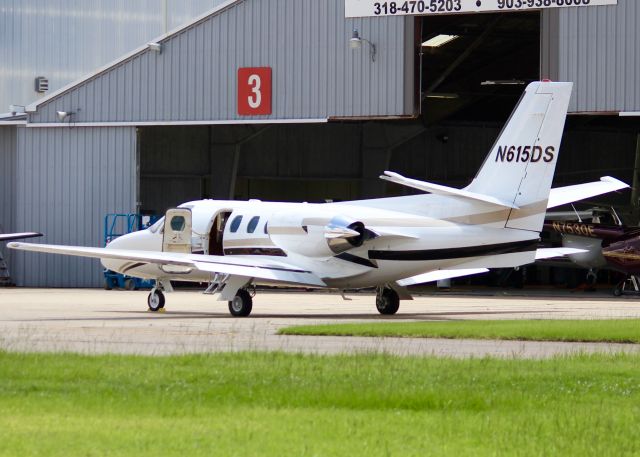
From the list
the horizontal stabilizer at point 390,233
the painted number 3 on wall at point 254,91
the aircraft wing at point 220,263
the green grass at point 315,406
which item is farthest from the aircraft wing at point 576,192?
the painted number 3 on wall at point 254,91

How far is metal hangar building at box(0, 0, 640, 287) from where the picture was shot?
140ft

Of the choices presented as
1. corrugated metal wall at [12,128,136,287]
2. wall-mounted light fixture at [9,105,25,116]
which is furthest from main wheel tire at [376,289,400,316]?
wall-mounted light fixture at [9,105,25,116]

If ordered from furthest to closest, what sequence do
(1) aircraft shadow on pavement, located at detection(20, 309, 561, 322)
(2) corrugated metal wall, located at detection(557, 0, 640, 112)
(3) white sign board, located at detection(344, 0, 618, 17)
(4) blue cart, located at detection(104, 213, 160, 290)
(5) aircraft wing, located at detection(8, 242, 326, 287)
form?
(4) blue cart, located at detection(104, 213, 160, 290)
(3) white sign board, located at detection(344, 0, 618, 17)
(2) corrugated metal wall, located at detection(557, 0, 640, 112)
(5) aircraft wing, located at detection(8, 242, 326, 287)
(1) aircraft shadow on pavement, located at detection(20, 309, 561, 322)

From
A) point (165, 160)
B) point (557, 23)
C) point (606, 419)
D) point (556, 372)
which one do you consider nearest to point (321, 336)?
point (556, 372)

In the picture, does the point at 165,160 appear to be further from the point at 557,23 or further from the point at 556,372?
the point at 556,372

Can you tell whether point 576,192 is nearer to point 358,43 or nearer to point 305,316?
point 305,316

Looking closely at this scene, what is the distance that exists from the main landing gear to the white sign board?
14.5 metres

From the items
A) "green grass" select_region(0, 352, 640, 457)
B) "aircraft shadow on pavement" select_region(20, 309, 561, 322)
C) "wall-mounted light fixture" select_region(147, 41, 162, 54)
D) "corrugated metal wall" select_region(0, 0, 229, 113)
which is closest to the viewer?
"green grass" select_region(0, 352, 640, 457)

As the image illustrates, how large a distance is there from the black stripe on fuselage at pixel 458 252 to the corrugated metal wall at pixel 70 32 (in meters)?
34.3

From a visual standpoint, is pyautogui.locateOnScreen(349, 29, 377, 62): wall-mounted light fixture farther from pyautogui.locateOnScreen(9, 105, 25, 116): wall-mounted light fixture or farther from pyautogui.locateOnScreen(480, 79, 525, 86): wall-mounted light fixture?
pyautogui.locateOnScreen(9, 105, 25, 116): wall-mounted light fixture

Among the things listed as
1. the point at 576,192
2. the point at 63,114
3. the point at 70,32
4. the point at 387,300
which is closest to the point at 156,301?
the point at 387,300

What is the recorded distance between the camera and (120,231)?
48.7 meters

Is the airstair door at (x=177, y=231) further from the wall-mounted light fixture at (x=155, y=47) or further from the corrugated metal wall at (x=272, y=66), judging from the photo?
the wall-mounted light fixture at (x=155, y=47)

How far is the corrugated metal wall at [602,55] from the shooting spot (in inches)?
1591
